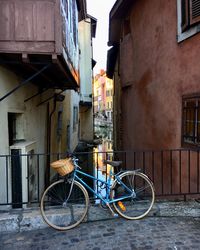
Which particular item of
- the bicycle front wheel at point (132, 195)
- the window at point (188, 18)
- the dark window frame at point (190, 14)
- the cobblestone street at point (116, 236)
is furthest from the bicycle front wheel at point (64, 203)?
the dark window frame at point (190, 14)

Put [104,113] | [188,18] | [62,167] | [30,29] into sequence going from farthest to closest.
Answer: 1. [104,113]
2. [188,18]
3. [30,29]
4. [62,167]

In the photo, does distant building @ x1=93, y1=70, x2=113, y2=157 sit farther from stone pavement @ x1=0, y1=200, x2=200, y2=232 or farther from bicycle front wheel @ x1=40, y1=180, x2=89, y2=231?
bicycle front wheel @ x1=40, y1=180, x2=89, y2=231

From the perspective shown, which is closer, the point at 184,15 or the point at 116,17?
the point at 184,15

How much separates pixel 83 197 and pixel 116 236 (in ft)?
2.58

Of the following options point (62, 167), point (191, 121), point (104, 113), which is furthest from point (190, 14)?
point (104, 113)

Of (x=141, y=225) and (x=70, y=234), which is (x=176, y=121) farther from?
(x=70, y=234)

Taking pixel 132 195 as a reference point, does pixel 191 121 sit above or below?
above

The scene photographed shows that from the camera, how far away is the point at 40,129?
8852 mm

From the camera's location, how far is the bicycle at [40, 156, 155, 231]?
14.3 feet

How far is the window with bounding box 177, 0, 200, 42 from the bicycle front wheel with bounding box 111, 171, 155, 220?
3283mm

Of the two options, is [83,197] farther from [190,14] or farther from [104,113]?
[104,113]

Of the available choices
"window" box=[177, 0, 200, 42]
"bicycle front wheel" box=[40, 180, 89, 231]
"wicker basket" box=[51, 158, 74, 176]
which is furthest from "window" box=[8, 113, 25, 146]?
"window" box=[177, 0, 200, 42]

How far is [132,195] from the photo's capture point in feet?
15.6

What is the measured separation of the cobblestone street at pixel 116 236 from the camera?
379cm
